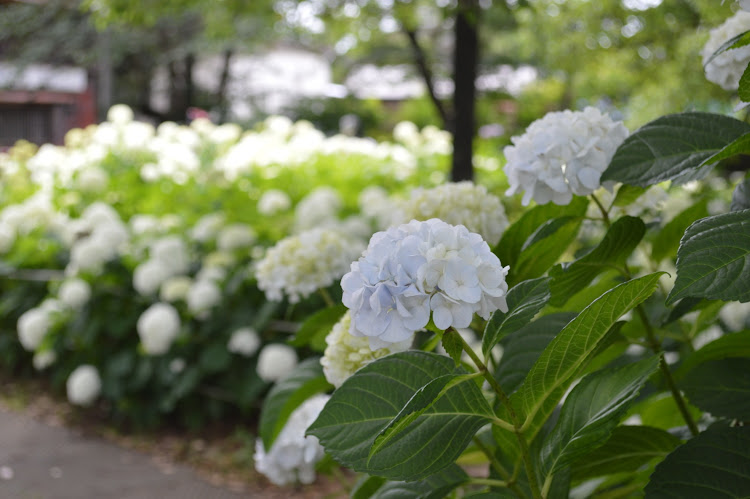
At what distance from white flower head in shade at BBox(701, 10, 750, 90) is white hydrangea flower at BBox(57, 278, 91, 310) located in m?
3.68

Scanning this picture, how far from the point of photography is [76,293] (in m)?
4.11

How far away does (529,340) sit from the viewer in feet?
3.60

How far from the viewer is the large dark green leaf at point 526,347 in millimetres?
1086

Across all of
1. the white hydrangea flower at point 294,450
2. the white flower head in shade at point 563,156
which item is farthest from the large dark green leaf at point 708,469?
the white hydrangea flower at point 294,450

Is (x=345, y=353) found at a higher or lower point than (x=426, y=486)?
higher

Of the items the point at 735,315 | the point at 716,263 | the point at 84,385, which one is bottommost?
the point at 84,385

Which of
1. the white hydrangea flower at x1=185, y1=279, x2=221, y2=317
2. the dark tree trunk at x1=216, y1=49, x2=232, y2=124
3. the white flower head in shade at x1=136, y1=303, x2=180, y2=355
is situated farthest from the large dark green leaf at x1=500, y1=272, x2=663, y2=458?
the dark tree trunk at x1=216, y1=49, x2=232, y2=124

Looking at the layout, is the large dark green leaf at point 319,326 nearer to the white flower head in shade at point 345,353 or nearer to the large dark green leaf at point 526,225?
the white flower head in shade at point 345,353

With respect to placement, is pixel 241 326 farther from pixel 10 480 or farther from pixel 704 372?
pixel 704 372

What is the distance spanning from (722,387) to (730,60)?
47 centimetres

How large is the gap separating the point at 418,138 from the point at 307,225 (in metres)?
4.76

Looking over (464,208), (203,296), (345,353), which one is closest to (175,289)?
(203,296)

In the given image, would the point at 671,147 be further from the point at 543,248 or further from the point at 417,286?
the point at 417,286

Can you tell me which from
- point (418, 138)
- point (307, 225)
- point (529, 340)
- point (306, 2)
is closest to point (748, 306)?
point (529, 340)
